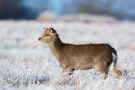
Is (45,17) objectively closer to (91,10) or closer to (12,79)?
(91,10)

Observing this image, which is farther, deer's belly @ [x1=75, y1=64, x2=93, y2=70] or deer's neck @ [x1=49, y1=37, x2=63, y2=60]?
deer's neck @ [x1=49, y1=37, x2=63, y2=60]

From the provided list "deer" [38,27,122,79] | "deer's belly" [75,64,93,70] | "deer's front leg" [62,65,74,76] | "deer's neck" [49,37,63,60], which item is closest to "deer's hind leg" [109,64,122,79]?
"deer" [38,27,122,79]

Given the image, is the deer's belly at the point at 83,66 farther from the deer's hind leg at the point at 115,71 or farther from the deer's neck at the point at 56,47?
the deer's neck at the point at 56,47

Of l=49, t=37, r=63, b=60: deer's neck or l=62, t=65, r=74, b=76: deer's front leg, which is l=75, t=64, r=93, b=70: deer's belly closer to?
l=62, t=65, r=74, b=76: deer's front leg

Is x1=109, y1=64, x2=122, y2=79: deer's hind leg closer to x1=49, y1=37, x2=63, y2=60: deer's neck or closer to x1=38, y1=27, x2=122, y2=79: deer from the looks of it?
x1=38, y1=27, x2=122, y2=79: deer

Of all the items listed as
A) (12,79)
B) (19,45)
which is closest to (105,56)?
(12,79)

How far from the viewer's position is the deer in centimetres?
472

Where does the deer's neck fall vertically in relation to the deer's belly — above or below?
above

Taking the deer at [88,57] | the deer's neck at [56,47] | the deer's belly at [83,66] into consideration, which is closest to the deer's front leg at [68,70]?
the deer at [88,57]

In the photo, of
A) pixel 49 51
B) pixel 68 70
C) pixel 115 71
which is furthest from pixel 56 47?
pixel 49 51

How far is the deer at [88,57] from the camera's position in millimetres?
4723

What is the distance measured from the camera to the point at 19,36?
12695 mm

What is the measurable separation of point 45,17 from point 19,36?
10696 millimetres

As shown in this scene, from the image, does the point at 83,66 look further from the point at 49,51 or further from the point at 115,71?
the point at 49,51
